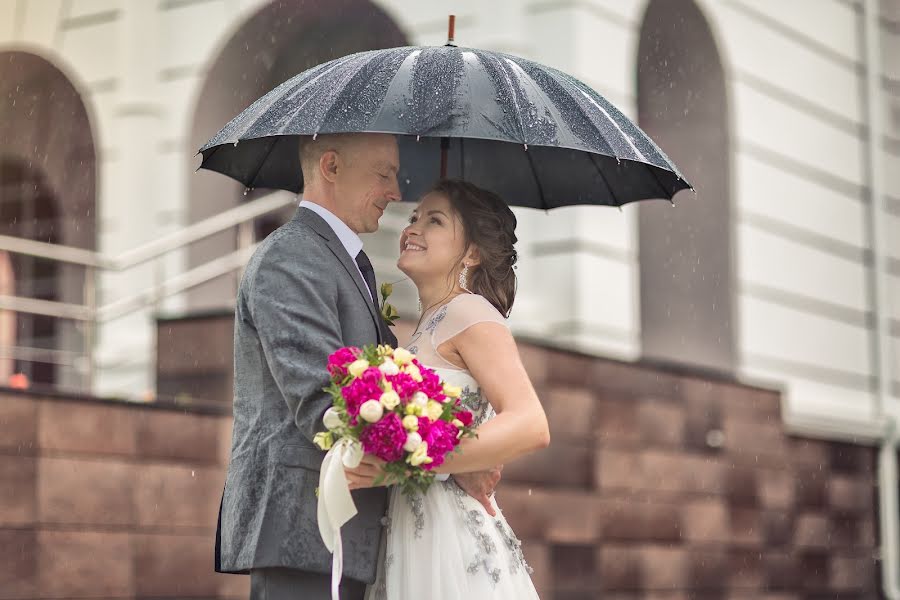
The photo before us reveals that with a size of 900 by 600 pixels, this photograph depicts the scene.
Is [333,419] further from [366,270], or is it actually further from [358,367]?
[366,270]

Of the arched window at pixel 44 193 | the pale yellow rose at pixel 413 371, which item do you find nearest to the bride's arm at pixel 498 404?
the pale yellow rose at pixel 413 371

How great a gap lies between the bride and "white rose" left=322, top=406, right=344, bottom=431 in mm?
426

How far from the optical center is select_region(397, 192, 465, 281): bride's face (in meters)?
4.61

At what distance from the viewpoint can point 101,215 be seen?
1141cm

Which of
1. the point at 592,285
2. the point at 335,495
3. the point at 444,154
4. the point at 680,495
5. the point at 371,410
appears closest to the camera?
the point at 371,410

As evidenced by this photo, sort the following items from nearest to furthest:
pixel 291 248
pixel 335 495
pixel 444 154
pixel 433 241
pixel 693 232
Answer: pixel 335 495
pixel 291 248
pixel 433 241
pixel 444 154
pixel 693 232

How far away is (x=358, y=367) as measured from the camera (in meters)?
3.84

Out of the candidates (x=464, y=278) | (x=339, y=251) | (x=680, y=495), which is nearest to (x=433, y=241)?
(x=464, y=278)

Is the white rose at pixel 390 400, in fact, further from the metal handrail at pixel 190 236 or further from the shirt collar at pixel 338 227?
the metal handrail at pixel 190 236

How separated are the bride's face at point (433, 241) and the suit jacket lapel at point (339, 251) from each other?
30cm

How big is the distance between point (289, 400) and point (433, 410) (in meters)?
0.37

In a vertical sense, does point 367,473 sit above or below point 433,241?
below

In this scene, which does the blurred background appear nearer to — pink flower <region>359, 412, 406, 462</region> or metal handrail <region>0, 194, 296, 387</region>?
metal handrail <region>0, 194, 296, 387</region>

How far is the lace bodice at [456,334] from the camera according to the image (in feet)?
14.6
